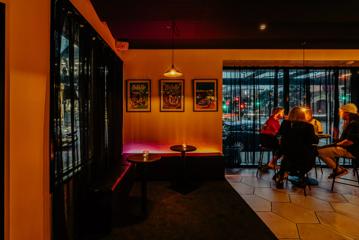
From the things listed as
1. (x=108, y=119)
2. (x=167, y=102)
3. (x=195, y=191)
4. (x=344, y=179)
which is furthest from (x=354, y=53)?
(x=108, y=119)

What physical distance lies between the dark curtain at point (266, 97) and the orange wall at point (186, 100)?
51cm

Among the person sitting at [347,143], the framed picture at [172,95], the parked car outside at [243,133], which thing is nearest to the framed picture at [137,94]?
the framed picture at [172,95]

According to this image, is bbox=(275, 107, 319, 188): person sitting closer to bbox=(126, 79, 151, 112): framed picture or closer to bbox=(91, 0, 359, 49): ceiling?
bbox=(91, 0, 359, 49): ceiling

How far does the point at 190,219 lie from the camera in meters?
2.84

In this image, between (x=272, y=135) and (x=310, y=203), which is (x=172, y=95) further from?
(x=310, y=203)

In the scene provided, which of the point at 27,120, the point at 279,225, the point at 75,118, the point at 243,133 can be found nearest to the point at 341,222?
the point at 279,225

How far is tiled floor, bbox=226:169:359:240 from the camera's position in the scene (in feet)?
8.36

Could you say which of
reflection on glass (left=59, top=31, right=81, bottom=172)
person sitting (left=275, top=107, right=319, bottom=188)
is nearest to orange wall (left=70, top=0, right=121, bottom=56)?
reflection on glass (left=59, top=31, right=81, bottom=172)

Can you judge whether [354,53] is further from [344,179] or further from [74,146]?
[74,146]

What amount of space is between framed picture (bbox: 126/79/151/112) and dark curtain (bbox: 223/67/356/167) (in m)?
1.76

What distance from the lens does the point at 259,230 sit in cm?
257

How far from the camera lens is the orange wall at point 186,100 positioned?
469cm

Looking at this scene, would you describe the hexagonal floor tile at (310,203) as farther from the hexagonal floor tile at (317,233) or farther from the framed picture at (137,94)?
the framed picture at (137,94)

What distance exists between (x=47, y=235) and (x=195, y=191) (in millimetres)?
2368
